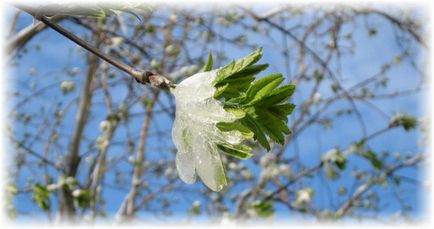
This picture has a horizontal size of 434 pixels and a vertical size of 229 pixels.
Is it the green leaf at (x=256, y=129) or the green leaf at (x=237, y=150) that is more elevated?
the green leaf at (x=256, y=129)

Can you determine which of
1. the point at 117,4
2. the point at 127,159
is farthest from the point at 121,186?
the point at 117,4

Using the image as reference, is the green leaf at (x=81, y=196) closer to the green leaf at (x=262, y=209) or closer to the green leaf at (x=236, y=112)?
the green leaf at (x=262, y=209)

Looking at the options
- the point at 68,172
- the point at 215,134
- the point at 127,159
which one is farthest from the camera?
the point at 127,159

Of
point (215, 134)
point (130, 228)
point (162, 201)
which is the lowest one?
point (215, 134)

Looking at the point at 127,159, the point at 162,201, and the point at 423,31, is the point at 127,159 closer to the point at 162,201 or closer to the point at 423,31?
the point at 162,201

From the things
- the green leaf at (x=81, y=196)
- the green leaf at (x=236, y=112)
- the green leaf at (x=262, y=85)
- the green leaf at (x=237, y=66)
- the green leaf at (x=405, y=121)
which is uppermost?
the green leaf at (x=405, y=121)

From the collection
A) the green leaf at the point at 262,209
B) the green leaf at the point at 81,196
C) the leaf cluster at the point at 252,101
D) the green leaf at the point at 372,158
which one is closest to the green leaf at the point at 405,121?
the green leaf at the point at 372,158

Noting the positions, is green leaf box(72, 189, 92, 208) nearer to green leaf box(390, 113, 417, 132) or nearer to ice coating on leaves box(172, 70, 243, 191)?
green leaf box(390, 113, 417, 132)

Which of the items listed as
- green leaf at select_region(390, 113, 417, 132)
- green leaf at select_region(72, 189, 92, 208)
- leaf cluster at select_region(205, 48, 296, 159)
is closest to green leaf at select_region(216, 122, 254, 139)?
leaf cluster at select_region(205, 48, 296, 159)
